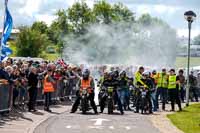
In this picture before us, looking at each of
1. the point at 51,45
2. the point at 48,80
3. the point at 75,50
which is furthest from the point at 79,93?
the point at 51,45

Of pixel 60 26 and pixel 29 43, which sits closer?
pixel 29 43

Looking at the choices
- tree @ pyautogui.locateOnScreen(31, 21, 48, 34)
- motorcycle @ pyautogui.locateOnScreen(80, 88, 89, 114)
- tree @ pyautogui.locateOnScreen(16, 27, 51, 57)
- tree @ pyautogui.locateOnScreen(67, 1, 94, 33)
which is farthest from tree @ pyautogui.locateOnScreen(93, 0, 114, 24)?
motorcycle @ pyautogui.locateOnScreen(80, 88, 89, 114)

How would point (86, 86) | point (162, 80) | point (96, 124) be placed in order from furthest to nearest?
point (162, 80), point (86, 86), point (96, 124)

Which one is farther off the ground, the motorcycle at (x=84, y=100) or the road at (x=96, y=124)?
the motorcycle at (x=84, y=100)

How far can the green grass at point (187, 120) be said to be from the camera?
2161 centimetres

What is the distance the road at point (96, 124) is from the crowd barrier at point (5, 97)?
1.57m

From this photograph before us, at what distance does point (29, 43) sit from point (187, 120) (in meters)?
79.2

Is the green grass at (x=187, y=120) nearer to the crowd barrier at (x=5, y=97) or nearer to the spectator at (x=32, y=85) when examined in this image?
the spectator at (x=32, y=85)

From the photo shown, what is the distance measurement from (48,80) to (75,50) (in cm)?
7202

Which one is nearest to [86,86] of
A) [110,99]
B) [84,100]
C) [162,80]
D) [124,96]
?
[84,100]

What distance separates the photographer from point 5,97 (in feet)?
74.9

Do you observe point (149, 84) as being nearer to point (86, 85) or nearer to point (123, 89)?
point (123, 89)

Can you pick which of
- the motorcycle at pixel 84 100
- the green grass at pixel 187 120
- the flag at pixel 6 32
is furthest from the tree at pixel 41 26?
the flag at pixel 6 32

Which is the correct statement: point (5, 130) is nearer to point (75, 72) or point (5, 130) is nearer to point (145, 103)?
point (145, 103)
